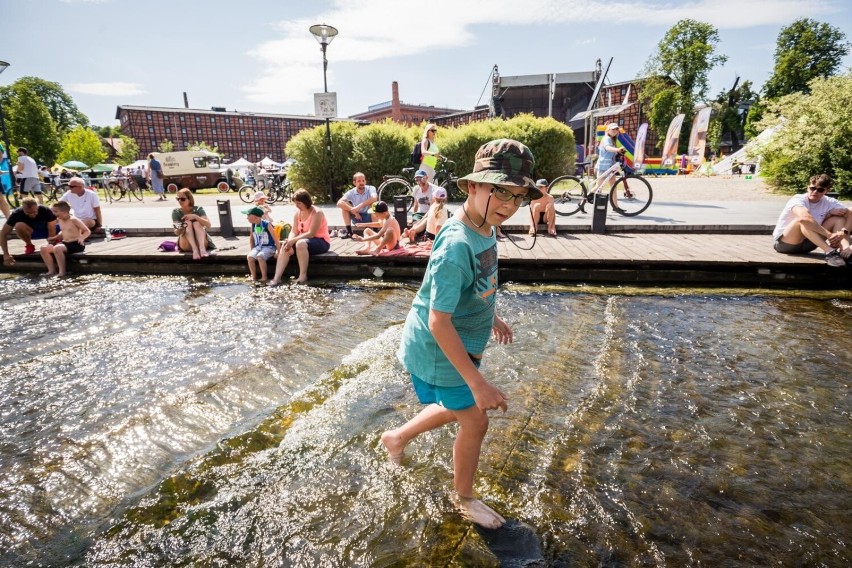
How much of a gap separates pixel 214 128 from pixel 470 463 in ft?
337

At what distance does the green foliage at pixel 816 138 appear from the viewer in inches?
566

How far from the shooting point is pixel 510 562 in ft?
6.42

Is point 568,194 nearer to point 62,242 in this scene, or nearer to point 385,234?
point 385,234

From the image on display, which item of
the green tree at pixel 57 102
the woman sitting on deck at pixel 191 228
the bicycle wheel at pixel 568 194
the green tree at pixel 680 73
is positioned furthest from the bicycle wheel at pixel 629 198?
the green tree at pixel 57 102

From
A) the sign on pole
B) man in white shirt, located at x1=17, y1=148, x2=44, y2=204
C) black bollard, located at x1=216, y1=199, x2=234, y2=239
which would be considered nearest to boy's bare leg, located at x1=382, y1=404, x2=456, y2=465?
black bollard, located at x1=216, y1=199, x2=234, y2=239

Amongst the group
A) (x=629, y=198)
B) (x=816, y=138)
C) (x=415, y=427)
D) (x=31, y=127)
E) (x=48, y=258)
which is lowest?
(x=415, y=427)

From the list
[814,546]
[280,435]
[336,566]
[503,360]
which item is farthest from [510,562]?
[503,360]

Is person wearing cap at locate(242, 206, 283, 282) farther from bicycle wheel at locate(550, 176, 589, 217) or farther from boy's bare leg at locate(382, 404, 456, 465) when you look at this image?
bicycle wheel at locate(550, 176, 589, 217)

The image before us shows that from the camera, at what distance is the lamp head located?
39.3ft

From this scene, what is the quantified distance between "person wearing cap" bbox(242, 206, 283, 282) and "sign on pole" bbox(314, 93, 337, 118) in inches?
215

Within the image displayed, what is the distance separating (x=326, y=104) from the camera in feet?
38.3

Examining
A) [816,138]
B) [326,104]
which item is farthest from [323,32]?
[816,138]

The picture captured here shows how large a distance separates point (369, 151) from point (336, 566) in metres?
14.3

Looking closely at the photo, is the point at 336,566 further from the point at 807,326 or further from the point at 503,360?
the point at 807,326
